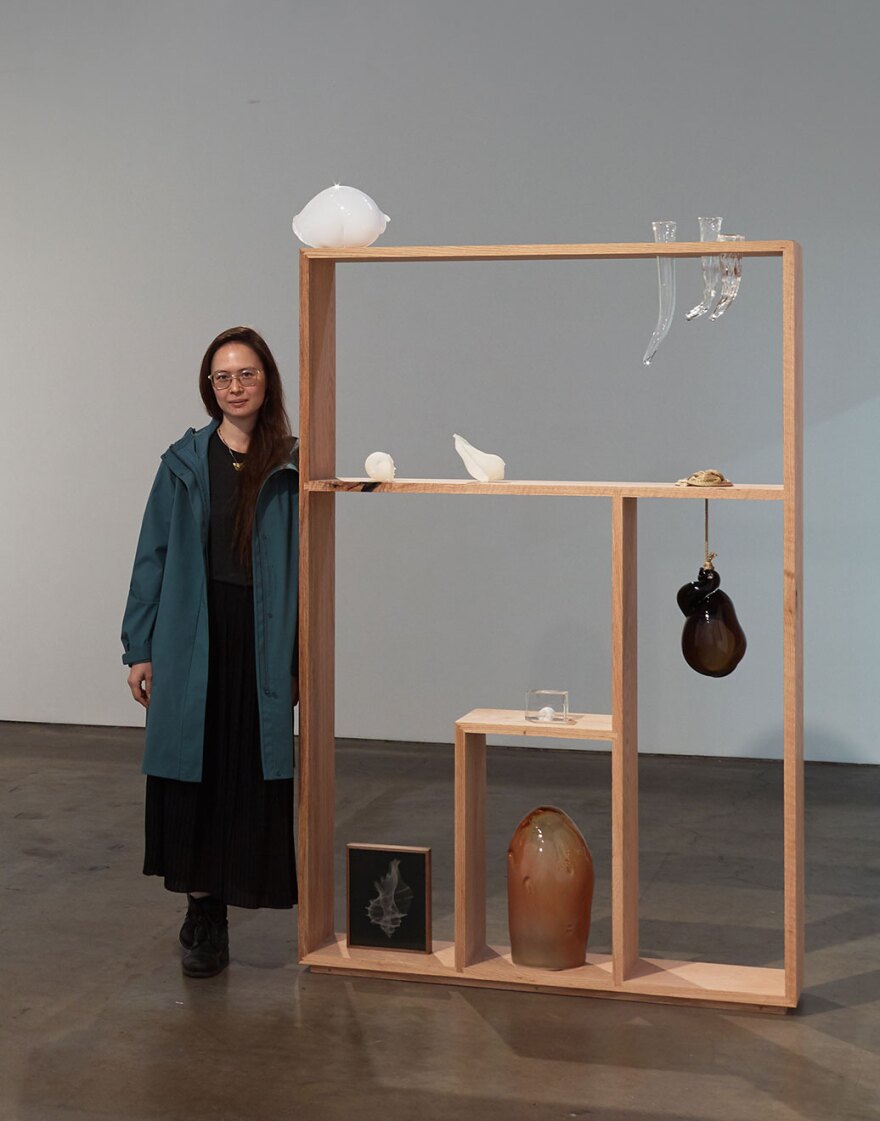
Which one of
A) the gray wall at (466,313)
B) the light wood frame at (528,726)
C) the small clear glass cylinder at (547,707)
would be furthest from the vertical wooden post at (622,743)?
the gray wall at (466,313)

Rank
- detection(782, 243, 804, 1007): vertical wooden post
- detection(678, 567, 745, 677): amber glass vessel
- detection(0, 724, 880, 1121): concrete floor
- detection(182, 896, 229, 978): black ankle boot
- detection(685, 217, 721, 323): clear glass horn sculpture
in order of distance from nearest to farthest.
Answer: detection(0, 724, 880, 1121): concrete floor, detection(782, 243, 804, 1007): vertical wooden post, detection(685, 217, 721, 323): clear glass horn sculpture, detection(678, 567, 745, 677): amber glass vessel, detection(182, 896, 229, 978): black ankle boot

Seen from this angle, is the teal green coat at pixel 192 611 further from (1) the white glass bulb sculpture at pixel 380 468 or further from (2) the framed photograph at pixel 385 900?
(2) the framed photograph at pixel 385 900

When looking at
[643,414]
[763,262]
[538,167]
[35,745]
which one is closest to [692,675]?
[643,414]

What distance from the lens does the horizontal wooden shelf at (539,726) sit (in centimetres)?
326

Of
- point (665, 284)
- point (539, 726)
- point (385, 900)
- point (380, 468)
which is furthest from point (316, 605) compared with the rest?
point (665, 284)

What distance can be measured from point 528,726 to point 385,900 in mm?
552

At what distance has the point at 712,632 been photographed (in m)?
3.34

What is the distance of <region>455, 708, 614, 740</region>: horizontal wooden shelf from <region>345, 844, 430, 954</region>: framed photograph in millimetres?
339

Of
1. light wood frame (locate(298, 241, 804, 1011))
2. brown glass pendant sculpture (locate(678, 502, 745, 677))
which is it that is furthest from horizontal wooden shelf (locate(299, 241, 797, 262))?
brown glass pendant sculpture (locate(678, 502, 745, 677))

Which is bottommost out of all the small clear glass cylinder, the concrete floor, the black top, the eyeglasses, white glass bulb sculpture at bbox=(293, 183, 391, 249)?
the concrete floor

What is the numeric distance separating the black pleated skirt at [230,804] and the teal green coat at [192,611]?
0.05m

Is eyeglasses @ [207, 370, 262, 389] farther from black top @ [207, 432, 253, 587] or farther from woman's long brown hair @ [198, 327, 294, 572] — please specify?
black top @ [207, 432, 253, 587]

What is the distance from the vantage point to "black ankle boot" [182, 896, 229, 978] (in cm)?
345

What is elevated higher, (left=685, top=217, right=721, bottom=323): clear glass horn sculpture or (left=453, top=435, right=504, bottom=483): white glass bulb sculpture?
(left=685, top=217, right=721, bottom=323): clear glass horn sculpture
